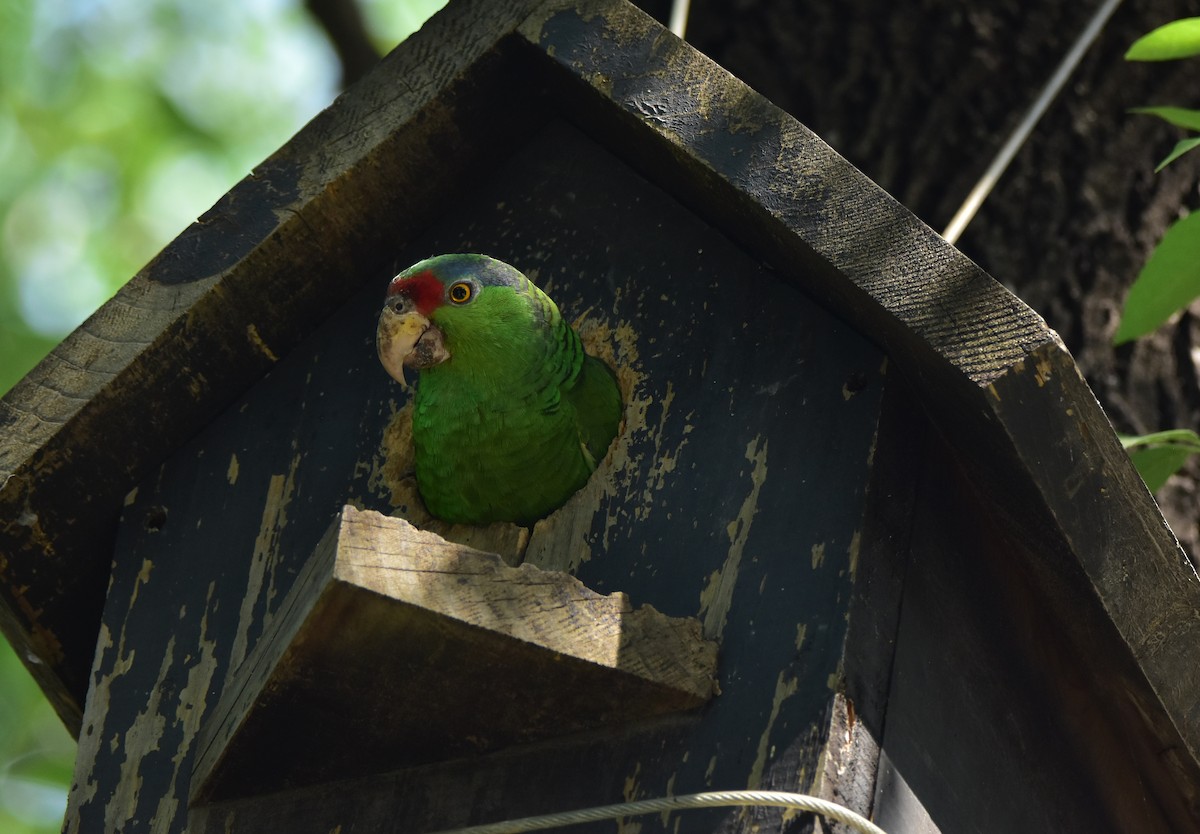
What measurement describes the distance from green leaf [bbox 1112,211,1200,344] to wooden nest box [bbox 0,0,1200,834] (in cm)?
41

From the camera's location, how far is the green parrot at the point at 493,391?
2.52 metres

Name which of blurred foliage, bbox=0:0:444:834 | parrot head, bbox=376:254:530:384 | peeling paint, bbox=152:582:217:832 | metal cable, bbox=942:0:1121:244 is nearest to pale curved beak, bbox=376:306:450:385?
parrot head, bbox=376:254:530:384

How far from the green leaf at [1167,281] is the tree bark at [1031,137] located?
1.04 metres

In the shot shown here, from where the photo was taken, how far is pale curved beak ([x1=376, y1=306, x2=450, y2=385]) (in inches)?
99.8

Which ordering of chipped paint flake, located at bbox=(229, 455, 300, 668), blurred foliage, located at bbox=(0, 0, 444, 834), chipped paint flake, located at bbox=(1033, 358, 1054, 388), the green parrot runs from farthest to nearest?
blurred foliage, located at bbox=(0, 0, 444, 834) < the green parrot < chipped paint flake, located at bbox=(229, 455, 300, 668) < chipped paint flake, located at bbox=(1033, 358, 1054, 388)

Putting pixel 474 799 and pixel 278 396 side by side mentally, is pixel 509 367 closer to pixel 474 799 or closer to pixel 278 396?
pixel 278 396

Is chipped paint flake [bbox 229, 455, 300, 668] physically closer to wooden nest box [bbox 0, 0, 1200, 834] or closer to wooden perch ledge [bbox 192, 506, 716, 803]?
wooden nest box [bbox 0, 0, 1200, 834]

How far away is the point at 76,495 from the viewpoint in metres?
2.65

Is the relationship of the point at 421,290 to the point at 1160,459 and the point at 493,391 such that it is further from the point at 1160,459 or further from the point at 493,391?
the point at 1160,459

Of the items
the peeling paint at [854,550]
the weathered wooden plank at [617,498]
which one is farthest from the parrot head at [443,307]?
the peeling paint at [854,550]

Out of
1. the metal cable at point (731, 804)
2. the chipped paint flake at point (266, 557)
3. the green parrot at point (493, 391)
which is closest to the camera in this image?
the metal cable at point (731, 804)

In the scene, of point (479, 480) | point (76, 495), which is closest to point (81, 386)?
point (76, 495)

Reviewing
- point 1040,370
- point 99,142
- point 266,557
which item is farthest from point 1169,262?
point 99,142

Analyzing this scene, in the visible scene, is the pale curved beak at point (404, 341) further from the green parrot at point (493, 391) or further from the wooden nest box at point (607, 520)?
the wooden nest box at point (607, 520)
